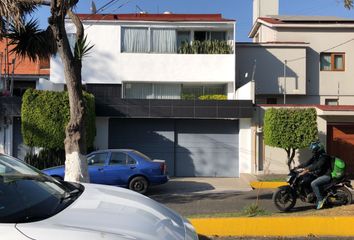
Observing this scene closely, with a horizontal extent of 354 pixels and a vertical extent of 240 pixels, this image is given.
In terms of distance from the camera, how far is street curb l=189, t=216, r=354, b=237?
782 cm

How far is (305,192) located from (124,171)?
22.1 feet

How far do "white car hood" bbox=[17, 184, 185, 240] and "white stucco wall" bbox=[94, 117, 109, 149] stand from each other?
17.1 m

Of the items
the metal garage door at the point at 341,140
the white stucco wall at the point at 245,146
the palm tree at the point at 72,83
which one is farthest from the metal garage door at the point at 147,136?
the palm tree at the point at 72,83

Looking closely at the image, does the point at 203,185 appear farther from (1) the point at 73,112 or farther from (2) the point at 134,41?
(1) the point at 73,112

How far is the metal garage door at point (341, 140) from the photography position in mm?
20438

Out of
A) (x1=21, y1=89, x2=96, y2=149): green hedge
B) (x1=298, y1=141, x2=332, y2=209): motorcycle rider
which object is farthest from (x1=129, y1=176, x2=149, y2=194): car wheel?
(x1=298, y1=141, x2=332, y2=209): motorcycle rider

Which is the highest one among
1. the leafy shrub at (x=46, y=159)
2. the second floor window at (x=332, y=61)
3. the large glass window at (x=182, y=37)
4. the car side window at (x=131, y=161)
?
the large glass window at (x=182, y=37)

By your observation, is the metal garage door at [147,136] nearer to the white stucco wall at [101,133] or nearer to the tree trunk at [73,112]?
the white stucco wall at [101,133]

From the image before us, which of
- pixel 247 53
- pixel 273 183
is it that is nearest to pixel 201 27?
pixel 247 53

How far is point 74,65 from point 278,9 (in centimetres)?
2782

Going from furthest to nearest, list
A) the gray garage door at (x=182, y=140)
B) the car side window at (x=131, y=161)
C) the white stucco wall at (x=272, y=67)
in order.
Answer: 1. the white stucco wall at (x=272, y=67)
2. the gray garage door at (x=182, y=140)
3. the car side window at (x=131, y=161)

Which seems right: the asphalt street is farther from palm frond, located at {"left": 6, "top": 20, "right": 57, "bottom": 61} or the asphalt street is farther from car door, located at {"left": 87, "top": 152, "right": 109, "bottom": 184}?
palm frond, located at {"left": 6, "top": 20, "right": 57, "bottom": 61}

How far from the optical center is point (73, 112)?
8375 millimetres

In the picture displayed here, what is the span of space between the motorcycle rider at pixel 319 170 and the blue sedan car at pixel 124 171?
6.11 metres
